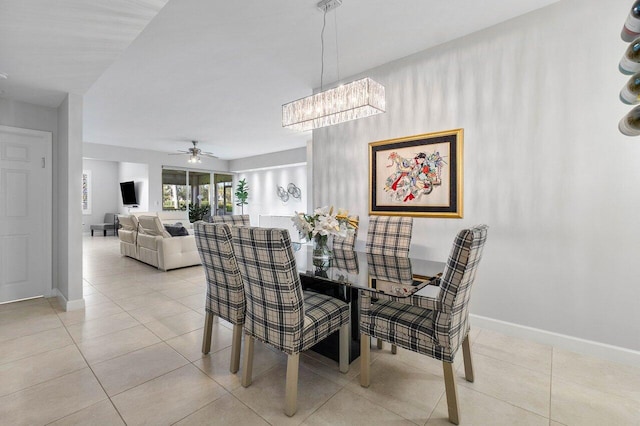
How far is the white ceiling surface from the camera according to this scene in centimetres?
180

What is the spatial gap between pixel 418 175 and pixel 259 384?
232 centimetres

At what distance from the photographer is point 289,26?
8.43ft

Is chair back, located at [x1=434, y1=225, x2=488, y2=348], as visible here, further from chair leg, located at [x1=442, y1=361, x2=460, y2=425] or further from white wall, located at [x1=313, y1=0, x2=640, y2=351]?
white wall, located at [x1=313, y1=0, x2=640, y2=351]

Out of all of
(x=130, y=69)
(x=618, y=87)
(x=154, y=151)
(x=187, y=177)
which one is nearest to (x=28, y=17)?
(x=130, y=69)

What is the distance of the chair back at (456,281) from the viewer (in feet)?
4.76

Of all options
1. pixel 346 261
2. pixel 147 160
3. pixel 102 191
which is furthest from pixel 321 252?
pixel 102 191

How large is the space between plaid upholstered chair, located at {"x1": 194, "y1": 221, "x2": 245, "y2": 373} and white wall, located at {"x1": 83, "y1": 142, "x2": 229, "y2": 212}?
7.72 metres

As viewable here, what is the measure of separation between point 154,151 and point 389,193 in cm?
799

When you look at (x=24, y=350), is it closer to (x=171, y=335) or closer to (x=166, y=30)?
(x=171, y=335)

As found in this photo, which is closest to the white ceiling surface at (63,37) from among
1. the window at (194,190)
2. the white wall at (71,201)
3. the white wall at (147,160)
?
the white wall at (71,201)

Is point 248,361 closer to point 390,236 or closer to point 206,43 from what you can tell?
point 390,236

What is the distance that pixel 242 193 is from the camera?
10.5m

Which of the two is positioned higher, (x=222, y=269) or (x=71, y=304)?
(x=222, y=269)

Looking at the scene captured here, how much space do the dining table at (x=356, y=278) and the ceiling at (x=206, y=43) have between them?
1.97m
